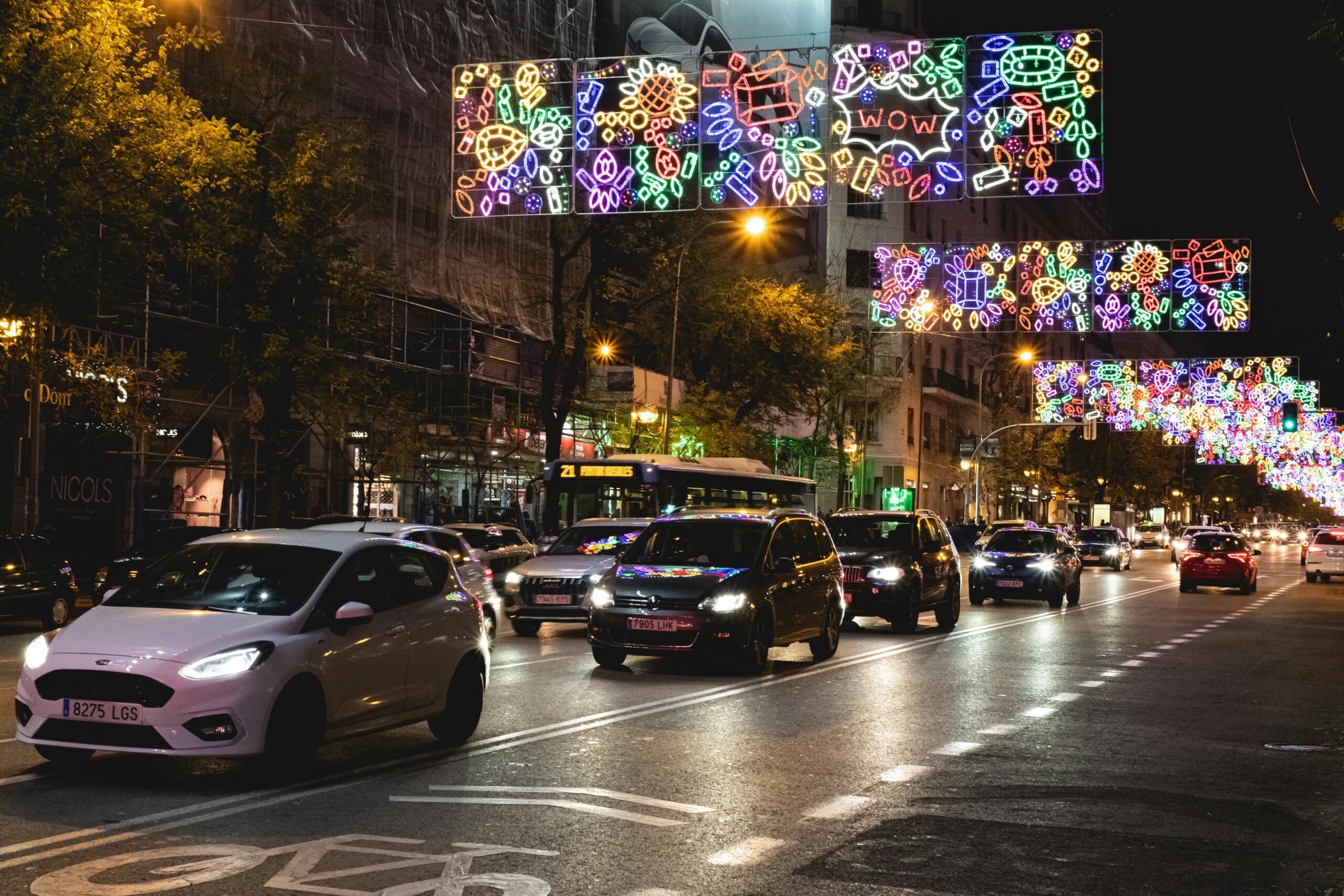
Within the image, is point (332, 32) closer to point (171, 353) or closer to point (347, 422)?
point (347, 422)

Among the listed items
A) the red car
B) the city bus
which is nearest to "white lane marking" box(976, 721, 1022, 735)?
the city bus

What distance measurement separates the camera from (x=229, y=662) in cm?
895

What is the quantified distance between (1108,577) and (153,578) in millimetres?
44769

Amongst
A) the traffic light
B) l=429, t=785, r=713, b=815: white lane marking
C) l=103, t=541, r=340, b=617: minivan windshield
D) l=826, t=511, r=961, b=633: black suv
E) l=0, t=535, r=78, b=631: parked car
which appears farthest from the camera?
the traffic light

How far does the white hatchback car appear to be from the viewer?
28.8 feet

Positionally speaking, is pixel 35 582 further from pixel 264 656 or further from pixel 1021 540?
pixel 1021 540

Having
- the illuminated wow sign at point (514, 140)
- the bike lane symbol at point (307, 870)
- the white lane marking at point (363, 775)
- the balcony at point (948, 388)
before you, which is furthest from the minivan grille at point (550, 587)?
the balcony at point (948, 388)

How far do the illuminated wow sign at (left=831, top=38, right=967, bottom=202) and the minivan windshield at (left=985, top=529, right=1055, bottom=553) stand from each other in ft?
38.7

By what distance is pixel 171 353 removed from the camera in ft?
77.9

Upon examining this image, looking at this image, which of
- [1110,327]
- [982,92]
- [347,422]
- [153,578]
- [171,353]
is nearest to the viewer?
[153,578]

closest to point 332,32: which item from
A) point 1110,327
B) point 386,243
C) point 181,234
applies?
point 386,243

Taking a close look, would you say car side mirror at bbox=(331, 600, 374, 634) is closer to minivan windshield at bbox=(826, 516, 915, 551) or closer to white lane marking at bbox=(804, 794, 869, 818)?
white lane marking at bbox=(804, 794, 869, 818)

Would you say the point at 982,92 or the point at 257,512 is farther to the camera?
the point at 257,512

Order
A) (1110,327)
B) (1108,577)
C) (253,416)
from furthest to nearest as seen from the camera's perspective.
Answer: (1108,577), (1110,327), (253,416)
